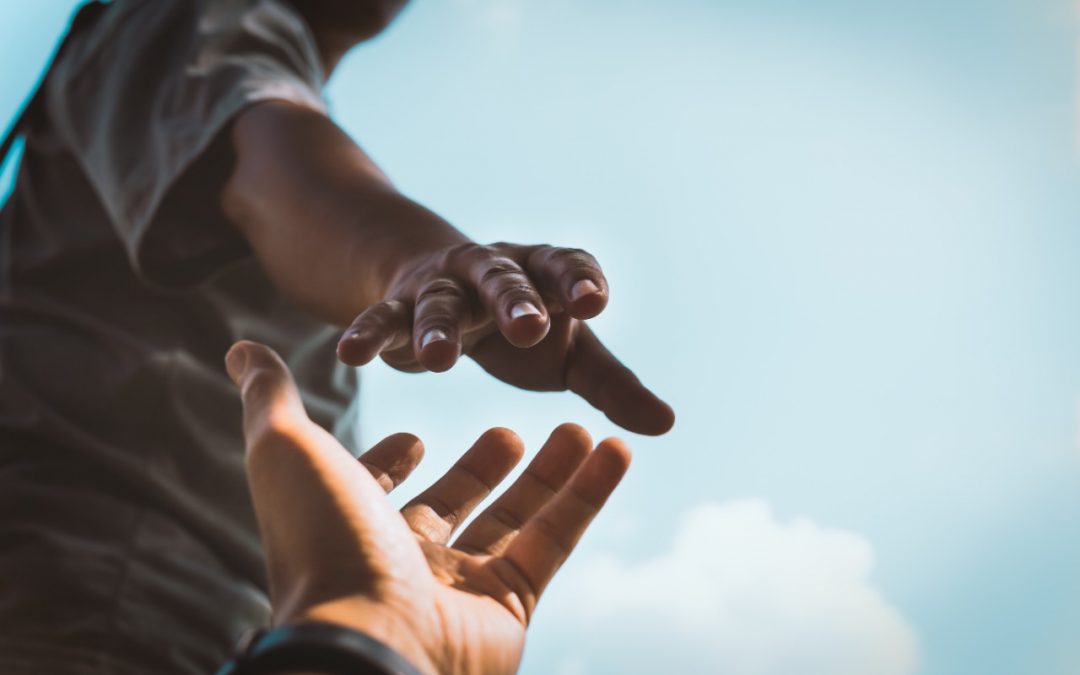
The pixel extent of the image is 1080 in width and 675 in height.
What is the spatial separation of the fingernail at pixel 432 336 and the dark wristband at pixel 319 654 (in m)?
0.12

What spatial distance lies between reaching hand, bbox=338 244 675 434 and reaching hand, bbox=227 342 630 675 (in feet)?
0.19

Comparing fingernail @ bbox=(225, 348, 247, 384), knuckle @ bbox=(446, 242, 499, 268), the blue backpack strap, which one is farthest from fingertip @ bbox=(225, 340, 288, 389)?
the blue backpack strap

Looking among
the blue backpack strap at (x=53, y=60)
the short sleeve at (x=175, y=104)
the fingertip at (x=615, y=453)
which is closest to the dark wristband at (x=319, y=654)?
the fingertip at (x=615, y=453)

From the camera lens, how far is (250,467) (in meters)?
0.38

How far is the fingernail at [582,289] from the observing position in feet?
1.22

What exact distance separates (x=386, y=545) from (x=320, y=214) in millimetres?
222

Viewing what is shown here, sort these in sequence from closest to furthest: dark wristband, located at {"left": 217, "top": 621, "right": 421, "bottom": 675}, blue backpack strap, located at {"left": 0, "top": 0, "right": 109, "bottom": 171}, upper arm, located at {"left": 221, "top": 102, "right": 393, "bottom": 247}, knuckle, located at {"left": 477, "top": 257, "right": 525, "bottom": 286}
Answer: dark wristband, located at {"left": 217, "top": 621, "right": 421, "bottom": 675}
knuckle, located at {"left": 477, "top": 257, "right": 525, "bottom": 286}
upper arm, located at {"left": 221, "top": 102, "right": 393, "bottom": 247}
blue backpack strap, located at {"left": 0, "top": 0, "right": 109, "bottom": 171}

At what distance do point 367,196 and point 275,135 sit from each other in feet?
0.31

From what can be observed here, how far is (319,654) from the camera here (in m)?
0.28

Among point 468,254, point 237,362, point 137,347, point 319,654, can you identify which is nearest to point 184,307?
point 137,347

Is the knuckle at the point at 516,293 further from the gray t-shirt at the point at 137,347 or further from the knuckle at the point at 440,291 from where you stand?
the gray t-shirt at the point at 137,347

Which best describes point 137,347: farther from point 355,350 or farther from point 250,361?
point 355,350

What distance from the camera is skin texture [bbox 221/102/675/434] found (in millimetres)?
372

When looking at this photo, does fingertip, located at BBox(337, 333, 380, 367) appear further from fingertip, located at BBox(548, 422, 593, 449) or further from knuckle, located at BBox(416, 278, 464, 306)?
fingertip, located at BBox(548, 422, 593, 449)
